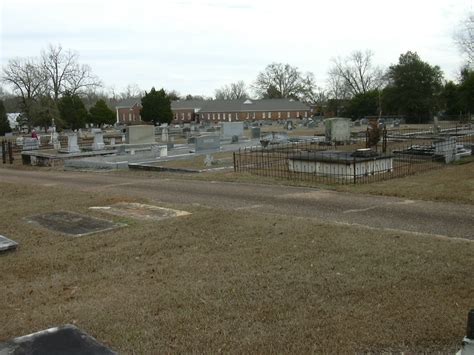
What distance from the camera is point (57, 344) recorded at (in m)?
3.64

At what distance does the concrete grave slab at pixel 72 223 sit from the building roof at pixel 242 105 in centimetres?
9537

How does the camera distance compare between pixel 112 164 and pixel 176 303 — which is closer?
pixel 176 303

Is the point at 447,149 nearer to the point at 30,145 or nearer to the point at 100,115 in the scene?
the point at 30,145

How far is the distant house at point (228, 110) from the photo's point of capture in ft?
341

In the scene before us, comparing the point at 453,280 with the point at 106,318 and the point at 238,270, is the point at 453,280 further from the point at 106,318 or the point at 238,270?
the point at 106,318

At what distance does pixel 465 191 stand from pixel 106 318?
29.9ft

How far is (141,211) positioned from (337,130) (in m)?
19.3

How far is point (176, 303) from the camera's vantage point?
4.80 metres

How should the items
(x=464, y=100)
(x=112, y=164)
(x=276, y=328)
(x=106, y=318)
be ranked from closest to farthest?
1. (x=276, y=328)
2. (x=106, y=318)
3. (x=112, y=164)
4. (x=464, y=100)

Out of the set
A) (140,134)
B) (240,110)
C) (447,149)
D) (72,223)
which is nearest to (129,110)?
(240,110)

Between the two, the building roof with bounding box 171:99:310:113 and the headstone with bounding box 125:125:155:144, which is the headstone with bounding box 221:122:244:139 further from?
the building roof with bounding box 171:99:310:113

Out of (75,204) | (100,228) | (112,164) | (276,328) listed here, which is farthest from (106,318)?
(112,164)

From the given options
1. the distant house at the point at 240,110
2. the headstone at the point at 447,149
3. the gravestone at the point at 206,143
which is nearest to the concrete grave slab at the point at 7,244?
the headstone at the point at 447,149

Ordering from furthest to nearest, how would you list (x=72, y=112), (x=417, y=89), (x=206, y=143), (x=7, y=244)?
(x=72, y=112), (x=417, y=89), (x=206, y=143), (x=7, y=244)
